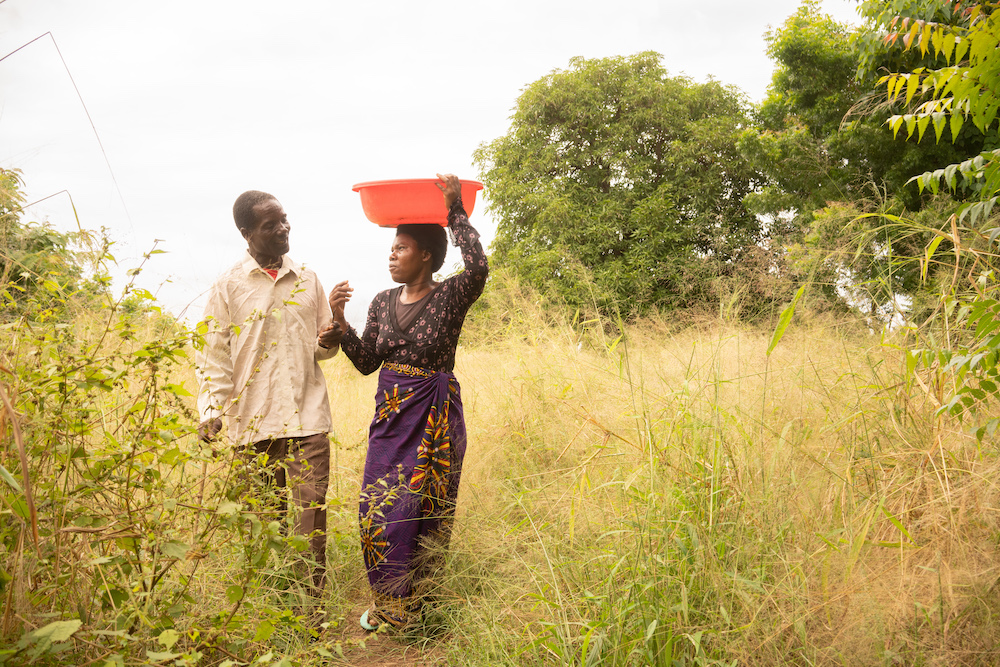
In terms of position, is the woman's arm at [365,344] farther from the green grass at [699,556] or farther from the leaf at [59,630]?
the leaf at [59,630]

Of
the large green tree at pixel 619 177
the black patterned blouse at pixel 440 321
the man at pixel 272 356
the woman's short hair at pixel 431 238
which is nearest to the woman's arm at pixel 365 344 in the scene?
the black patterned blouse at pixel 440 321

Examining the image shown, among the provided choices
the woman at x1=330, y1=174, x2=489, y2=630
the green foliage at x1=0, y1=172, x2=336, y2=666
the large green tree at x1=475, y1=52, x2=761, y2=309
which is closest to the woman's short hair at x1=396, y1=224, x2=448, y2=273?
the woman at x1=330, y1=174, x2=489, y2=630

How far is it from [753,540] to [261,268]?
228cm

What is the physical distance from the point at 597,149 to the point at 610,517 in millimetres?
13783

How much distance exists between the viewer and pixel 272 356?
3.01 metres

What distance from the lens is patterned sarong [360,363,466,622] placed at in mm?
2969

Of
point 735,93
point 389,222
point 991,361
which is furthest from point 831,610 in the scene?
point 735,93

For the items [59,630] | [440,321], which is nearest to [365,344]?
[440,321]

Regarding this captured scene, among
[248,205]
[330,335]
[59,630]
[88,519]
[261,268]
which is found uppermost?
[248,205]

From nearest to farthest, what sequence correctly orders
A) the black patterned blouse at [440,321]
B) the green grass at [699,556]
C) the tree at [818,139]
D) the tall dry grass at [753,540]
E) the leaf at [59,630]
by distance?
the leaf at [59,630]
the green grass at [699,556]
the tall dry grass at [753,540]
the black patterned blouse at [440,321]
the tree at [818,139]

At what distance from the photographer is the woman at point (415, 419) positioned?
2979 mm

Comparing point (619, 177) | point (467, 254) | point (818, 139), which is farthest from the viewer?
point (619, 177)

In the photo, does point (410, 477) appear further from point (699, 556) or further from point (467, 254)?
point (699, 556)

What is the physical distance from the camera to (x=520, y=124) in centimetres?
1620
